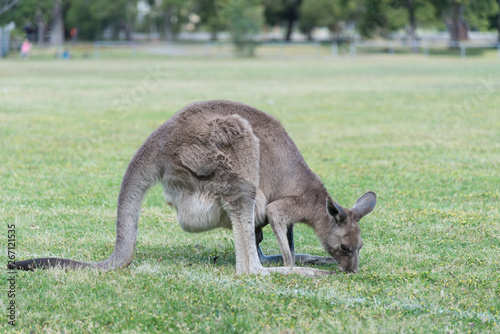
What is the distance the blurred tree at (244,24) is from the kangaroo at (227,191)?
147 feet

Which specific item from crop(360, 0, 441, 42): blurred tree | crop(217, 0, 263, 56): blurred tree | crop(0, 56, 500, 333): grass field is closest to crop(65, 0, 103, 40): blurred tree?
crop(217, 0, 263, 56): blurred tree

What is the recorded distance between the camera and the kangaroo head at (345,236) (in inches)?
193

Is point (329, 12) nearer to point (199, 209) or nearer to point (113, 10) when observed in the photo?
point (113, 10)

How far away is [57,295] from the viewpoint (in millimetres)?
4266

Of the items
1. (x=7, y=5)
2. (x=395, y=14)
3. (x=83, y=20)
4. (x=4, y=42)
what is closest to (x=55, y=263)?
(x=7, y=5)

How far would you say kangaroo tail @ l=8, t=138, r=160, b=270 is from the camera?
15.2ft

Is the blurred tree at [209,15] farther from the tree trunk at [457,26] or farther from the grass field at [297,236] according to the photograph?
the grass field at [297,236]

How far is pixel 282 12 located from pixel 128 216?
67.0 metres

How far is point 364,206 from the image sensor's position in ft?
16.4

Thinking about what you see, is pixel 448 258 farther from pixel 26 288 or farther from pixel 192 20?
pixel 192 20

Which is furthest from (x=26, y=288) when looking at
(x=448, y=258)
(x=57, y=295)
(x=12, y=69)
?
(x=12, y=69)

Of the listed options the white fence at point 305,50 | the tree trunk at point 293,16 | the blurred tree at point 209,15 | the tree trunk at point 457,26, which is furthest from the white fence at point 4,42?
the tree trunk at point 293,16

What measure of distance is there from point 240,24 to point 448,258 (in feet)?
147

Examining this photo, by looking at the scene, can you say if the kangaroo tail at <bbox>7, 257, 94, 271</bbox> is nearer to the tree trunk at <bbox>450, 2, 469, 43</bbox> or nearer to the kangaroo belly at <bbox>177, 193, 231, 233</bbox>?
the kangaroo belly at <bbox>177, 193, 231, 233</bbox>
